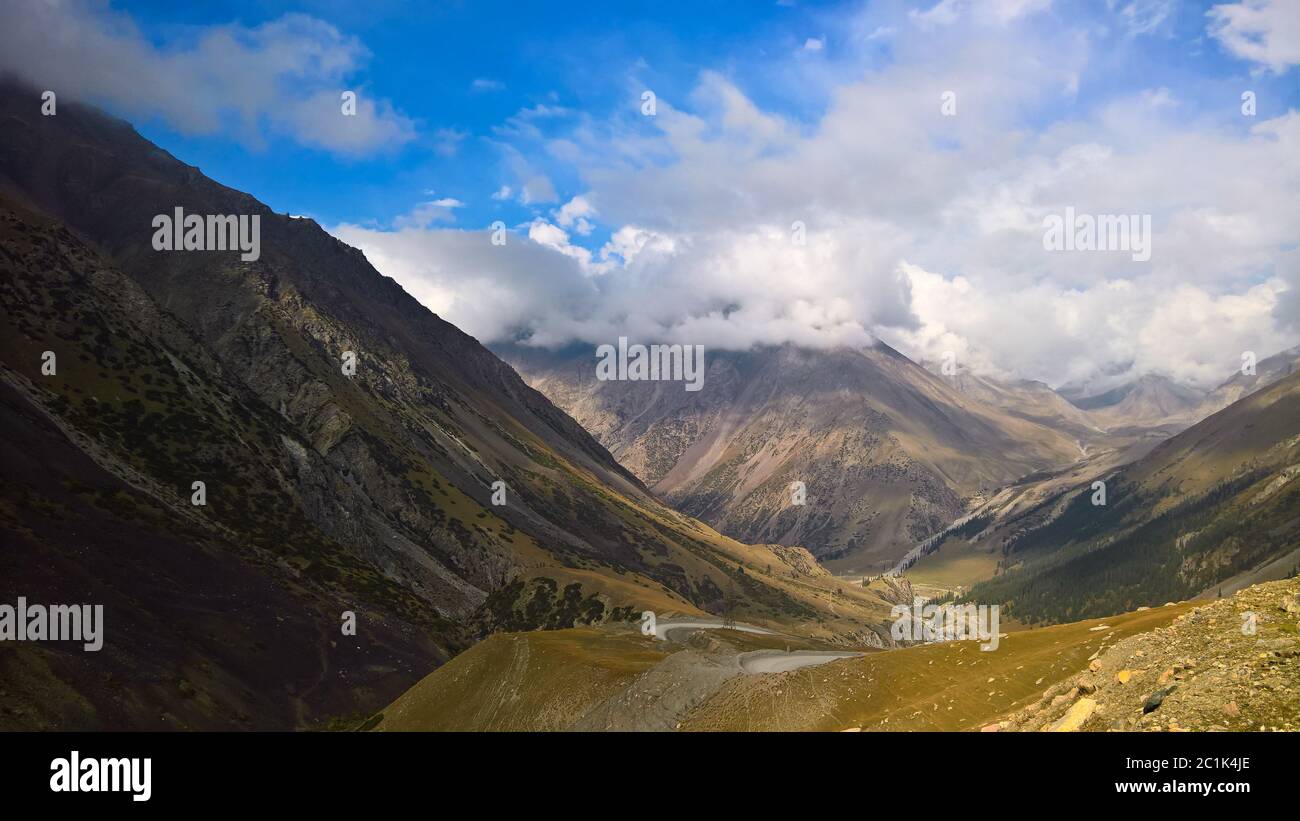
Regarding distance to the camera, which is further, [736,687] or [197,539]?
[197,539]

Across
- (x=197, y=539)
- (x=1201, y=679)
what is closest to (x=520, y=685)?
(x=1201, y=679)

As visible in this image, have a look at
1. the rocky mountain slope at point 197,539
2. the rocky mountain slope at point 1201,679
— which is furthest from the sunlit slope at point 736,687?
the rocky mountain slope at point 197,539

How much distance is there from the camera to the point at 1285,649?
2194 centimetres

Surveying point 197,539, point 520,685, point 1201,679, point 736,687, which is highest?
point 197,539

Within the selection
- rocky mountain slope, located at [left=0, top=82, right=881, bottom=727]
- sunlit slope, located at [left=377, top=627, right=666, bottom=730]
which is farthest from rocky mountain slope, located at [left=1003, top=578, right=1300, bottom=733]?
rocky mountain slope, located at [left=0, top=82, right=881, bottom=727]

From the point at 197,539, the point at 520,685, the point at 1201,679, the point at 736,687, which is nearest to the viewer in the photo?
the point at 1201,679

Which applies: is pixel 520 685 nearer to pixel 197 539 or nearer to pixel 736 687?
pixel 736 687

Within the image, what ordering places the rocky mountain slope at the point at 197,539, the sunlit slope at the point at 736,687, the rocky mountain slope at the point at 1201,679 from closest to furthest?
the rocky mountain slope at the point at 1201,679
the sunlit slope at the point at 736,687
the rocky mountain slope at the point at 197,539

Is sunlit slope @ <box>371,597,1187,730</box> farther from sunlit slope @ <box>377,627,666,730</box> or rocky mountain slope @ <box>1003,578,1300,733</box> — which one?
rocky mountain slope @ <box>1003,578,1300,733</box>

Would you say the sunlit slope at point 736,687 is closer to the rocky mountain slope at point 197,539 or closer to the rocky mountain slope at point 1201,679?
the rocky mountain slope at point 1201,679
